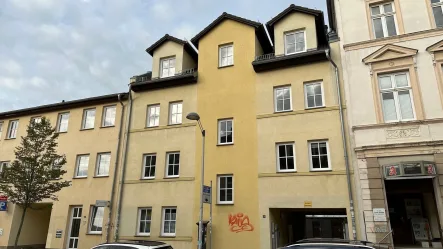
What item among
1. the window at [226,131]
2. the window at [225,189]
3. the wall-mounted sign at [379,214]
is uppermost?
the window at [226,131]

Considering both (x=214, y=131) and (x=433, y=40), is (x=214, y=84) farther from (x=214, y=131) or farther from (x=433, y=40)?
(x=433, y=40)

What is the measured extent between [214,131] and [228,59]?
4575 mm

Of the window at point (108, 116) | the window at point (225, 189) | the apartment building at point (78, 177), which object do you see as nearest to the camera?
the window at point (225, 189)

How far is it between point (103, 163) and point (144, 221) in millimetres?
5009

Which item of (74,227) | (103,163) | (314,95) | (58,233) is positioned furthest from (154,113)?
(314,95)

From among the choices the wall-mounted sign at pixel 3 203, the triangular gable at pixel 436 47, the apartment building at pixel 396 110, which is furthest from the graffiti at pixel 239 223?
the wall-mounted sign at pixel 3 203

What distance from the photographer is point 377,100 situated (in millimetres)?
14930

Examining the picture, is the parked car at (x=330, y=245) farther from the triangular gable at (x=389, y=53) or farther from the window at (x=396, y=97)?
the triangular gable at (x=389, y=53)

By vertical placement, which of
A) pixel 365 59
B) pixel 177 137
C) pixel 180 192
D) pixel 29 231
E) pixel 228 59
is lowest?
pixel 29 231

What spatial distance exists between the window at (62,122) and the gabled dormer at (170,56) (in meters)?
7.60

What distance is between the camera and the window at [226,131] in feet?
59.0

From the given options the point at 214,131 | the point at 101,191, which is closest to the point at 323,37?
the point at 214,131

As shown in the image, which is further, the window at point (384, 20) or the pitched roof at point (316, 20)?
the pitched roof at point (316, 20)

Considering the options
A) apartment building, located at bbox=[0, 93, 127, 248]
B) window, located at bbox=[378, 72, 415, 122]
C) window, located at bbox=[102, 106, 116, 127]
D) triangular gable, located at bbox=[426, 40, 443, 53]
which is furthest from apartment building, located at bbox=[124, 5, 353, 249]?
triangular gable, located at bbox=[426, 40, 443, 53]
